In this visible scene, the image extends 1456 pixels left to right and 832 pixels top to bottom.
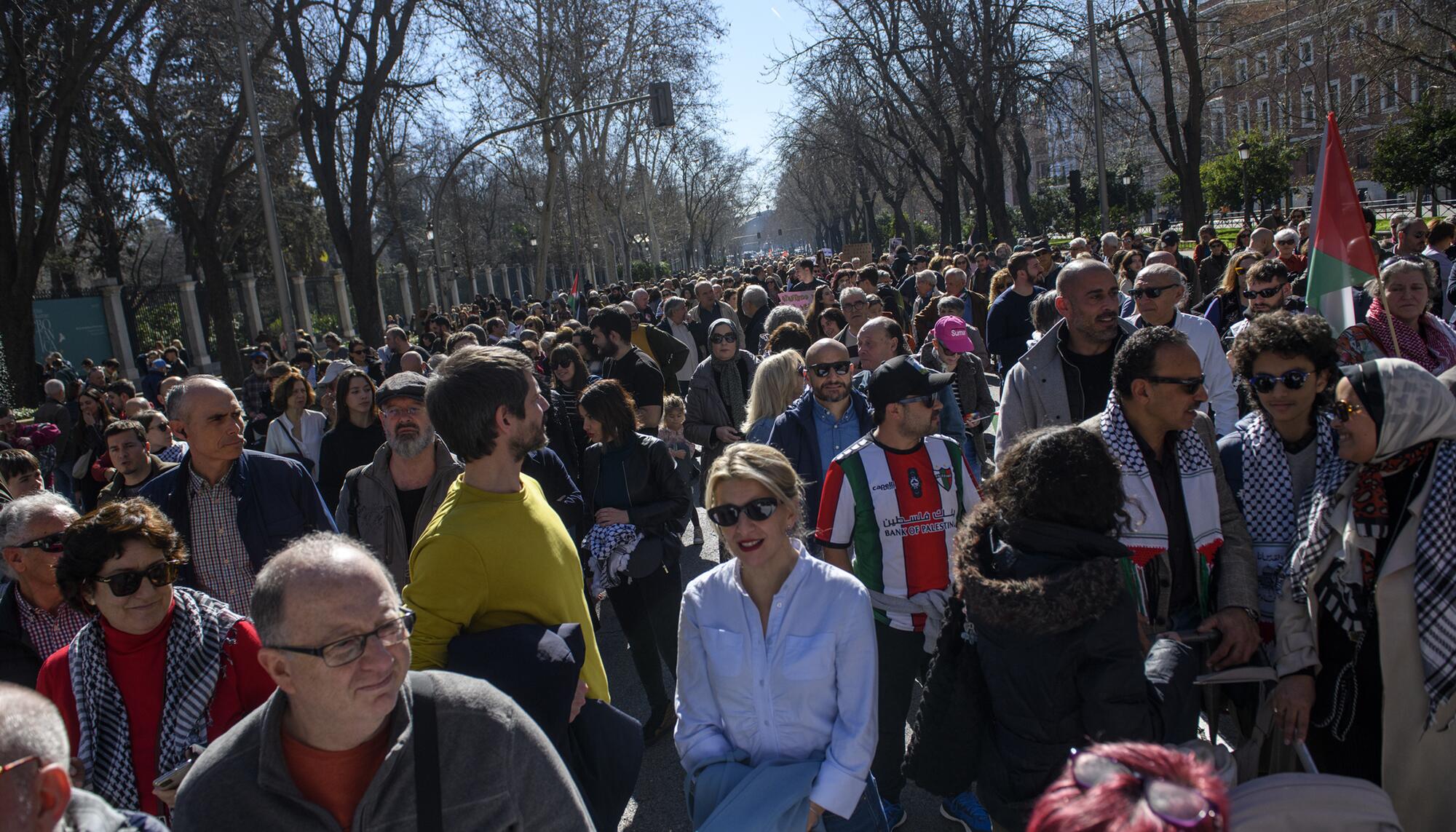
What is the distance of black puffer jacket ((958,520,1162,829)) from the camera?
7.66ft

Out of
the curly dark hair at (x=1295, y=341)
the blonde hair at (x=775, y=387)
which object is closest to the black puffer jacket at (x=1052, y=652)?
the curly dark hair at (x=1295, y=341)

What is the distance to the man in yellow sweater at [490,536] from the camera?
2502 millimetres

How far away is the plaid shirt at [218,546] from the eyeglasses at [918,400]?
261 cm

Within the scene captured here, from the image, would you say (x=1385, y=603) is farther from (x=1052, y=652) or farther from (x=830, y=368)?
(x=830, y=368)

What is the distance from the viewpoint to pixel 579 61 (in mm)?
31953

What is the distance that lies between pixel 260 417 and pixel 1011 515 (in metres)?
8.21

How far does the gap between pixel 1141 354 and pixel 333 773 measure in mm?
2631

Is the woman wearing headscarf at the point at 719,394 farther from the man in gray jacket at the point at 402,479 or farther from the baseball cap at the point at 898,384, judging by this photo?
the baseball cap at the point at 898,384

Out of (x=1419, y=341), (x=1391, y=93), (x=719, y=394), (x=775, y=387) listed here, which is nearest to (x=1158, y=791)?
(x=775, y=387)

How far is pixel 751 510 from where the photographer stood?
2865mm

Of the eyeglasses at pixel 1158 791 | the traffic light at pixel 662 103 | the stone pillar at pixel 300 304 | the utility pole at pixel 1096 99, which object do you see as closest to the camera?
the eyeglasses at pixel 1158 791

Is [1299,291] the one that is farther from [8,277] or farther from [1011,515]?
[8,277]

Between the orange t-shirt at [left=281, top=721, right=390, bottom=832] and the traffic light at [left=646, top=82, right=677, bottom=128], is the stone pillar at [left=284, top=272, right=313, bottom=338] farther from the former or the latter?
the orange t-shirt at [left=281, top=721, right=390, bottom=832]

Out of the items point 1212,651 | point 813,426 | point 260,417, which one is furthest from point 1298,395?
point 260,417
